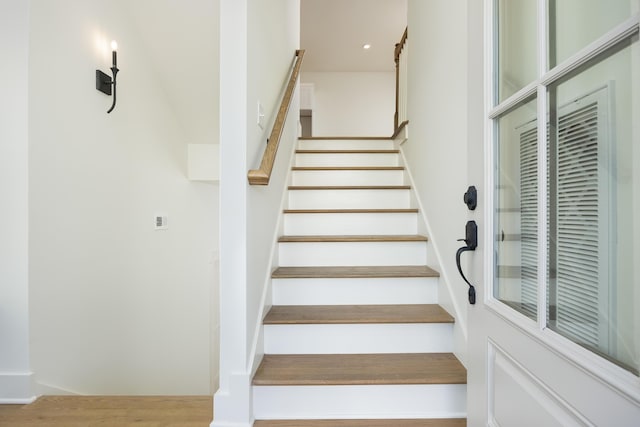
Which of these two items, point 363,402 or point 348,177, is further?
point 348,177

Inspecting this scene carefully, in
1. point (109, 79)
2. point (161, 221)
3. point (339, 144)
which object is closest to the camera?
point (109, 79)

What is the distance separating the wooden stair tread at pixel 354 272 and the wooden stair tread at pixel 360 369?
1.33 feet

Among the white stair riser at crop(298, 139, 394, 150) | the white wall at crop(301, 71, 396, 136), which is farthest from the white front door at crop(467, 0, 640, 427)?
the white wall at crop(301, 71, 396, 136)

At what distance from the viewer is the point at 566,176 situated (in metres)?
0.70

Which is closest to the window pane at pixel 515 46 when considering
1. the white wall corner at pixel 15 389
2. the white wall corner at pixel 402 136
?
the white wall corner at pixel 402 136

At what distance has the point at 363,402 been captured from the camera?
1.37m

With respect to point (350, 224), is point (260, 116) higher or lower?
higher

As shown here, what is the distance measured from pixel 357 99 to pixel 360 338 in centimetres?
516

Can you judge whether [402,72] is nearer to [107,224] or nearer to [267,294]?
[267,294]

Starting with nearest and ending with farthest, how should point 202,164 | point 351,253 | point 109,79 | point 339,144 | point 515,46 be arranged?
point 515,46 < point 109,79 < point 351,253 < point 202,164 < point 339,144

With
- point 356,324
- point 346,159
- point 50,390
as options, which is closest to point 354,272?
point 356,324

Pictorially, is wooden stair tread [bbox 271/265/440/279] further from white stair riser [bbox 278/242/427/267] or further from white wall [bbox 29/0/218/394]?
white wall [bbox 29/0/218/394]

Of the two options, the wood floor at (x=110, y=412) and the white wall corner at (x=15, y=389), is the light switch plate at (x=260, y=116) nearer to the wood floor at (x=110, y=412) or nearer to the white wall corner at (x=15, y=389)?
the wood floor at (x=110, y=412)

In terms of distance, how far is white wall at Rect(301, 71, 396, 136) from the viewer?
19.5ft
